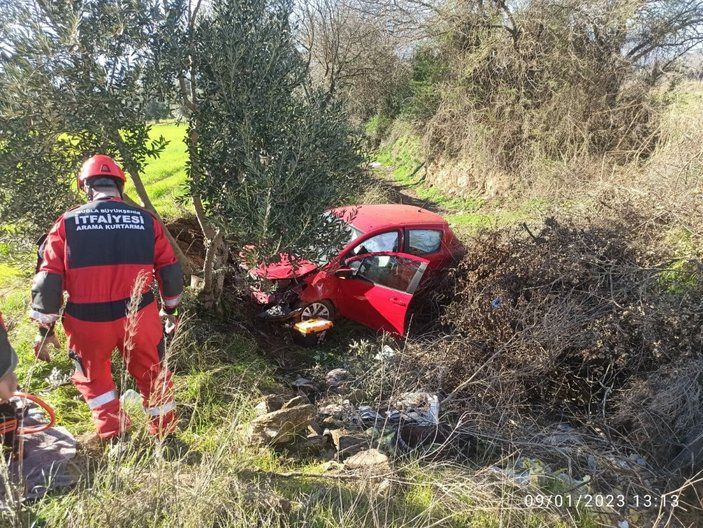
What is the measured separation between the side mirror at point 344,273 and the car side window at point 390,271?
94 mm

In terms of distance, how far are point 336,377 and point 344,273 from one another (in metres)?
1.52

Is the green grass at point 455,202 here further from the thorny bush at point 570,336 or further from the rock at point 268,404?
the rock at point 268,404

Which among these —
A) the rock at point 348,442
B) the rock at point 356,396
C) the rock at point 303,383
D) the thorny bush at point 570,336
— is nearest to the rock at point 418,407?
the thorny bush at point 570,336

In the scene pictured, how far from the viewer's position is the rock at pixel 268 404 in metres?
3.71

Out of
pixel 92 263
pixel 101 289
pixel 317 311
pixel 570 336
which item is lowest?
pixel 317 311

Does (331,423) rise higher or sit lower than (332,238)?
lower

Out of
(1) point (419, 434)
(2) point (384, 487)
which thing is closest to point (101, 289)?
(2) point (384, 487)

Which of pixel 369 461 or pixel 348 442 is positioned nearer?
pixel 369 461

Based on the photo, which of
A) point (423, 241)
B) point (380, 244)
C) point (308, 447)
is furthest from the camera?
point (423, 241)

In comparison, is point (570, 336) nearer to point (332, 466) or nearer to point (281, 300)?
point (332, 466)

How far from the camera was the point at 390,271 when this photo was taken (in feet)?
19.3

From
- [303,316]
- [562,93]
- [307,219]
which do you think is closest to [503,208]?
[562,93]

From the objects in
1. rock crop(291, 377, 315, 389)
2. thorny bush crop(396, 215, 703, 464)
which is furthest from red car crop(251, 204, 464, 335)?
rock crop(291, 377, 315, 389)

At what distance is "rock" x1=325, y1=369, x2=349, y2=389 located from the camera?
500 centimetres
